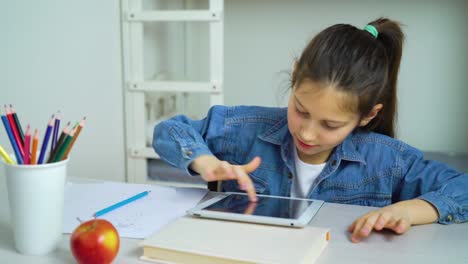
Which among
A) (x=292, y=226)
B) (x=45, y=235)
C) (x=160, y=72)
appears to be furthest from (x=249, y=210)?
(x=160, y=72)

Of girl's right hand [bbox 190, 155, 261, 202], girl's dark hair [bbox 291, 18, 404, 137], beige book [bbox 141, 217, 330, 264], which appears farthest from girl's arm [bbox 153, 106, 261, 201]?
girl's dark hair [bbox 291, 18, 404, 137]

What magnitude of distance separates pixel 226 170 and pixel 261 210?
0.09 meters

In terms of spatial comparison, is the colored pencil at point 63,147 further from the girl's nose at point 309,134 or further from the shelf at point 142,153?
the shelf at point 142,153

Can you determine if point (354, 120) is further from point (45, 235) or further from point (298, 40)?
point (298, 40)

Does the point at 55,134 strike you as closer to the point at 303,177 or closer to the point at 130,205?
the point at 130,205

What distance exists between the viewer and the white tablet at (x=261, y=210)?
27.2 inches

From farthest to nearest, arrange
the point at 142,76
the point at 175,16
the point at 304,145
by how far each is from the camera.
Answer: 1. the point at 142,76
2. the point at 175,16
3. the point at 304,145

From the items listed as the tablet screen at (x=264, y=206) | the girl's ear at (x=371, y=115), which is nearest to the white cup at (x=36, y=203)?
the tablet screen at (x=264, y=206)

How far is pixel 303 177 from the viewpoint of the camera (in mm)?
993

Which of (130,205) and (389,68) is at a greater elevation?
(389,68)

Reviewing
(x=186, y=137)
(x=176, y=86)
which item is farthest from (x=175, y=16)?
(x=186, y=137)

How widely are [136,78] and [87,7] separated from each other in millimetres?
336

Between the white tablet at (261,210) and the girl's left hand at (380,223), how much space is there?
71 mm

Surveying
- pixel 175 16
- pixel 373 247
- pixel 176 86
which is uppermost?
pixel 175 16
